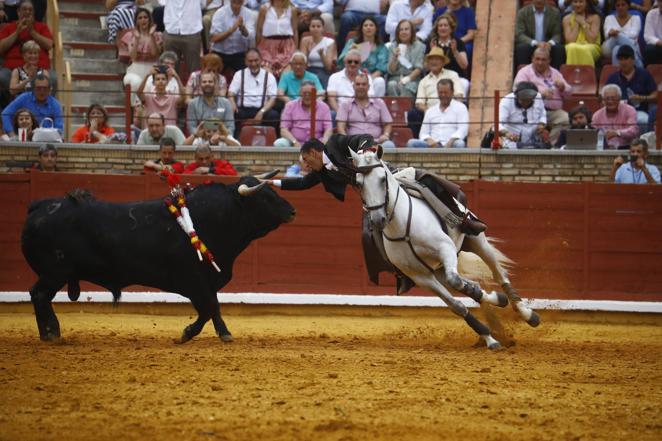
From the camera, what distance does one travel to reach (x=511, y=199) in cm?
1339

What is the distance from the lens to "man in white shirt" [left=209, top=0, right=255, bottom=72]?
15734 millimetres

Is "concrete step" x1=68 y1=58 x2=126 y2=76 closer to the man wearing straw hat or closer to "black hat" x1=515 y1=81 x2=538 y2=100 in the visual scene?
the man wearing straw hat

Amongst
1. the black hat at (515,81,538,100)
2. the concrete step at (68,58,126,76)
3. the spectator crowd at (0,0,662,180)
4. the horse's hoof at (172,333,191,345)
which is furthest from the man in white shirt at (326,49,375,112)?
the horse's hoof at (172,333,191,345)

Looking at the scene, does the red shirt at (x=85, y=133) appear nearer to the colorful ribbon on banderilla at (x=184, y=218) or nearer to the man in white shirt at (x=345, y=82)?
the man in white shirt at (x=345, y=82)

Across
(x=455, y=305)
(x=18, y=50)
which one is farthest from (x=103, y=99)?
(x=455, y=305)

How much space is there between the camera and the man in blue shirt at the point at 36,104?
14.2m

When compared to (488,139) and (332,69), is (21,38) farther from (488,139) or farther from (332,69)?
(488,139)

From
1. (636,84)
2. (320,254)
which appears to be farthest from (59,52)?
(636,84)

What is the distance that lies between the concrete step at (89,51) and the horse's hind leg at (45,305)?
7.64 m

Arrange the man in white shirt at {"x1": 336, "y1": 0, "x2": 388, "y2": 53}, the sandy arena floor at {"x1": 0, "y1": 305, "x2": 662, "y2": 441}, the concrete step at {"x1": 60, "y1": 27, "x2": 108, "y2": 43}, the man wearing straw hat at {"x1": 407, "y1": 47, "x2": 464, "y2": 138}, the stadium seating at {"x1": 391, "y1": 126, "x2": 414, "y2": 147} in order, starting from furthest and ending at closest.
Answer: the concrete step at {"x1": 60, "y1": 27, "x2": 108, "y2": 43} < the man in white shirt at {"x1": 336, "y1": 0, "x2": 388, "y2": 53} < the man wearing straw hat at {"x1": 407, "y1": 47, "x2": 464, "y2": 138} < the stadium seating at {"x1": 391, "y1": 126, "x2": 414, "y2": 147} < the sandy arena floor at {"x1": 0, "y1": 305, "x2": 662, "y2": 441}

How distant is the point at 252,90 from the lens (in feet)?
Answer: 49.1

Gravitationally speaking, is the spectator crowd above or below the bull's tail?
above

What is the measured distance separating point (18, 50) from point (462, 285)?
8.55 m

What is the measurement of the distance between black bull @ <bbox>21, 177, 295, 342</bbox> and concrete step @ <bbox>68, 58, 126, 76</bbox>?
688 centimetres
